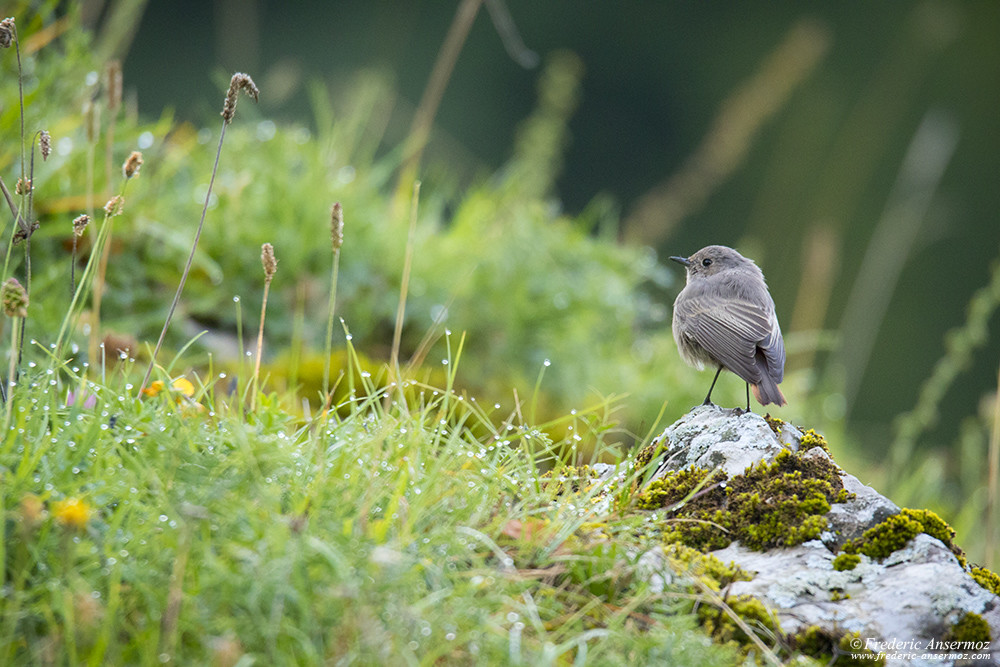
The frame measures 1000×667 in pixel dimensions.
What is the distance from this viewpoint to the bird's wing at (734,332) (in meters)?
3.22

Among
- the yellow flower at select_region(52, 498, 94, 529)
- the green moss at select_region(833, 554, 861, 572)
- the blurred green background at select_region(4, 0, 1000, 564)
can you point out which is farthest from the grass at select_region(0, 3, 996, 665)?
the blurred green background at select_region(4, 0, 1000, 564)

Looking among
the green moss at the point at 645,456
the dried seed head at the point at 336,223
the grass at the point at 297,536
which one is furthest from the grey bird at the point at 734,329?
the dried seed head at the point at 336,223

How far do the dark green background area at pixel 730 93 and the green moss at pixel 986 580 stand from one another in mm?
9540

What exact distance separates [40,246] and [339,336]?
5.07 ft

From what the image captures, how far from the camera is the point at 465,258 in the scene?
206 inches

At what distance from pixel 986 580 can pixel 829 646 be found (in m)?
A: 0.51

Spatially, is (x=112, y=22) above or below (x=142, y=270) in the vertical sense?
above

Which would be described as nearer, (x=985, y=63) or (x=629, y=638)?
(x=629, y=638)

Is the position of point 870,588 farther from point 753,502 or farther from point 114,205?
point 114,205

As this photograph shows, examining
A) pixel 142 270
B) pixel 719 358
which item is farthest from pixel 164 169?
pixel 719 358

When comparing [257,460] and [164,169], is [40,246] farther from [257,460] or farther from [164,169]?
[257,460]

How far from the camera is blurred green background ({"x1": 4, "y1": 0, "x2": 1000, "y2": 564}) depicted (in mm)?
5070

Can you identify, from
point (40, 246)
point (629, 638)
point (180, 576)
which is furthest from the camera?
point (40, 246)

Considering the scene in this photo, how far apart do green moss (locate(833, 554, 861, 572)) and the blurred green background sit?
2.04m
